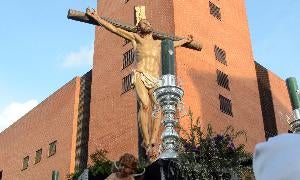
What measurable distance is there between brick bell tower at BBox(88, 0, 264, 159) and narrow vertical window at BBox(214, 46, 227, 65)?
0.05 m

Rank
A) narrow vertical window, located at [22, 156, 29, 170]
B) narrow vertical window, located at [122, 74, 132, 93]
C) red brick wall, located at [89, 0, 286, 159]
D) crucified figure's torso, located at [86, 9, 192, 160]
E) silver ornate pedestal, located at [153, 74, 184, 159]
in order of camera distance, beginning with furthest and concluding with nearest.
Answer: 1. narrow vertical window, located at [22, 156, 29, 170]
2. narrow vertical window, located at [122, 74, 132, 93]
3. red brick wall, located at [89, 0, 286, 159]
4. crucified figure's torso, located at [86, 9, 192, 160]
5. silver ornate pedestal, located at [153, 74, 184, 159]

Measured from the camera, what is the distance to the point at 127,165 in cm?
384

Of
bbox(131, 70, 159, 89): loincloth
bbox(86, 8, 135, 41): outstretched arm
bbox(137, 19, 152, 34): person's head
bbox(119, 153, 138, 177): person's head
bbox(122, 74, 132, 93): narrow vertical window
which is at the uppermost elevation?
bbox(122, 74, 132, 93): narrow vertical window

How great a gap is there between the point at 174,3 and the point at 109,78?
461cm

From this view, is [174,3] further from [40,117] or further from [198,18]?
[40,117]

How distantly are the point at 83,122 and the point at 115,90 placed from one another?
11.0 feet

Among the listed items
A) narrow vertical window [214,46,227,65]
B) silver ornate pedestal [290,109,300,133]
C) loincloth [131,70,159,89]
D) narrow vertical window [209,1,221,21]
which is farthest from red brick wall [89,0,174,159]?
silver ornate pedestal [290,109,300,133]

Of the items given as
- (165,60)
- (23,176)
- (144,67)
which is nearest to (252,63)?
(23,176)

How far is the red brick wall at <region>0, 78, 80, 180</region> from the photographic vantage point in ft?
78.1

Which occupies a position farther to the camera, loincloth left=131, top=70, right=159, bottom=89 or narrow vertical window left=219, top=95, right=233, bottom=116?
narrow vertical window left=219, top=95, right=233, bottom=116

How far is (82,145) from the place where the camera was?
75.3 feet

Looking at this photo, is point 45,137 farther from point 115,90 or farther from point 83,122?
point 115,90

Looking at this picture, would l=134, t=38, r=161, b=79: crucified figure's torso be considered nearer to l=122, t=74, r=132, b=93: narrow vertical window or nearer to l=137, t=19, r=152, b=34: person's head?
l=137, t=19, r=152, b=34: person's head

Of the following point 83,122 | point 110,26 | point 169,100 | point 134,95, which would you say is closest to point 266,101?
point 134,95
